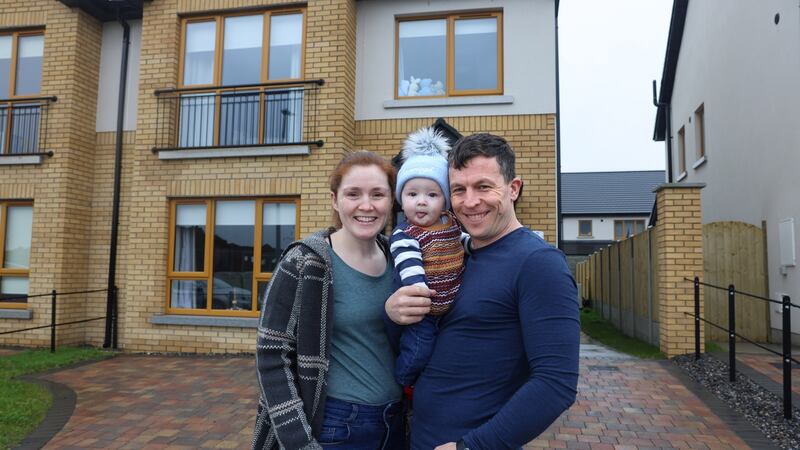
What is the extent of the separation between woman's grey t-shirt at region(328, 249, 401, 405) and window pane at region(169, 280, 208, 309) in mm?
7006

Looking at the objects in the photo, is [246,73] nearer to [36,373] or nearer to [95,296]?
[95,296]

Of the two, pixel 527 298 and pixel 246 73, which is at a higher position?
pixel 246 73

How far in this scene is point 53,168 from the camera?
8.55 metres

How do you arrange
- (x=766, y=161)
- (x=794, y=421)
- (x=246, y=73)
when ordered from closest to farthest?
(x=794, y=421) → (x=246, y=73) → (x=766, y=161)

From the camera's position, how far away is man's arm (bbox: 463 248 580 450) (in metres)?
1.37

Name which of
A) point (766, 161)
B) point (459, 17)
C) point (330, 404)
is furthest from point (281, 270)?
point (766, 161)

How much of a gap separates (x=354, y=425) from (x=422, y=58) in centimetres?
733

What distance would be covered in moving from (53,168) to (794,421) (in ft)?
33.6

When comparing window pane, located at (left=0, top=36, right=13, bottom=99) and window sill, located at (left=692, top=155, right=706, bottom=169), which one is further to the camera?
window sill, located at (left=692, top=155, right=706, bottom=169)

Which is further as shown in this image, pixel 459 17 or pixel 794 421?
pixel 459 17

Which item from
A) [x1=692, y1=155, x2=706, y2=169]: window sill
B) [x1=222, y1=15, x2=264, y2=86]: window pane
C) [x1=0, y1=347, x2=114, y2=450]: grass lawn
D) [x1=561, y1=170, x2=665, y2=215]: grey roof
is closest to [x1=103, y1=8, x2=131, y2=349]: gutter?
[x1=0, y1=347, x2=114, y2=450]: grass lawn

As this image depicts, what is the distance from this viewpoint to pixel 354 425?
1.77 meters

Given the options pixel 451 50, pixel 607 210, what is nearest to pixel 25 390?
pixel 451 50

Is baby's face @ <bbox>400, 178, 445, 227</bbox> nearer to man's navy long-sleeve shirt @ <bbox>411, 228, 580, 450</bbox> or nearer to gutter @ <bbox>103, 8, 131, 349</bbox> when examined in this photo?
man's navy long-sleeve shirt @ <bbox>411, 228, 580, 450</bbox>
